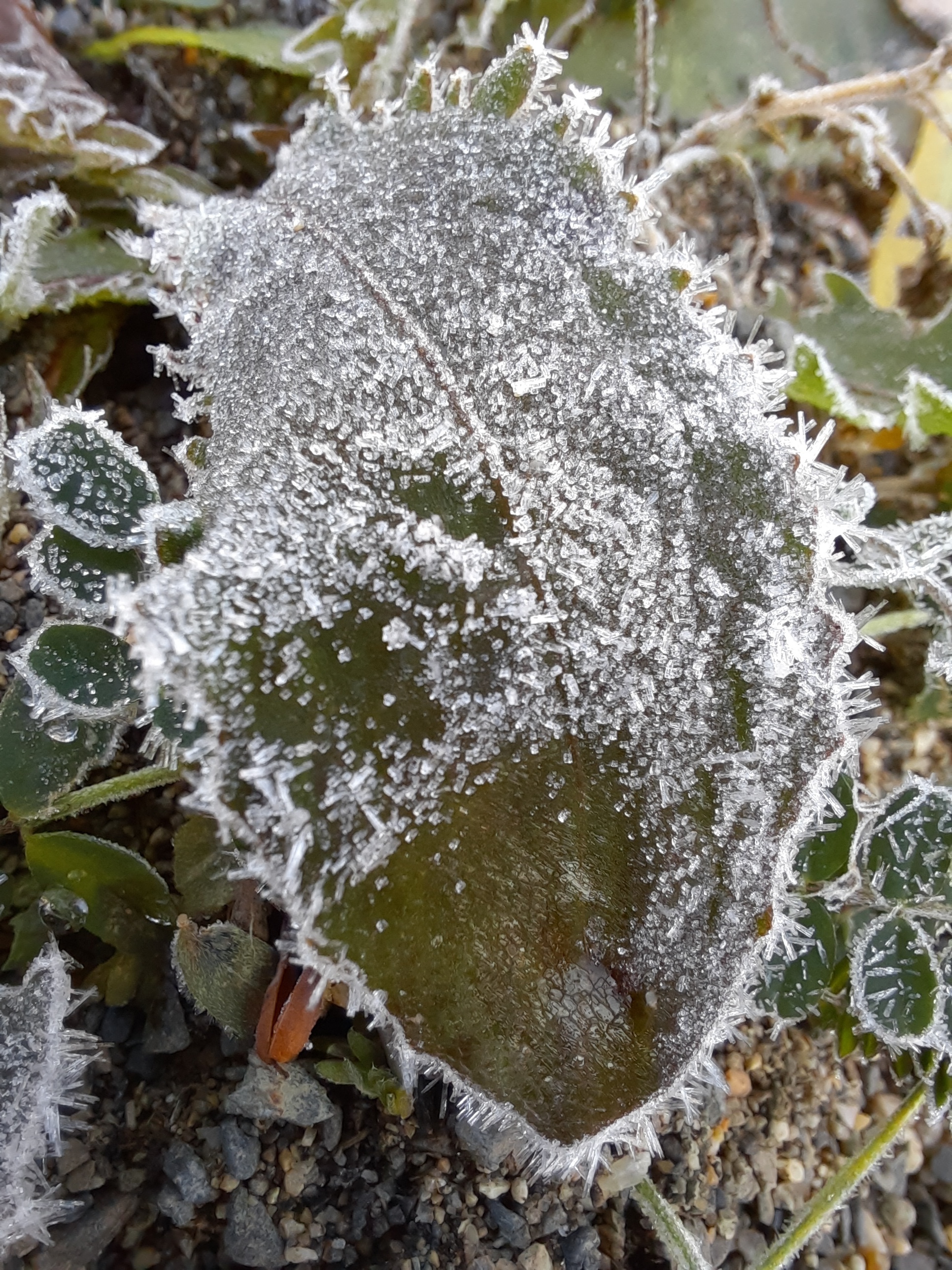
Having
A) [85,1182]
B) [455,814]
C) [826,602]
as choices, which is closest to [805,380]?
[826,602]

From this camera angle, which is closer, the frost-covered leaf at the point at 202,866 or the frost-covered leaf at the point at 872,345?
the frost-covered leaf at the point at 202,866

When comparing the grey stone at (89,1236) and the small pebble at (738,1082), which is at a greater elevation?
the small pebble at (738,1082)

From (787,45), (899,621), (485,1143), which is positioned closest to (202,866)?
(485,1143)

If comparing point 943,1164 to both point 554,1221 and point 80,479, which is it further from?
point 80,479

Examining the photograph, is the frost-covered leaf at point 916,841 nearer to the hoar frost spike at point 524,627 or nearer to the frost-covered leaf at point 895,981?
the frost-covered leaf at point 895,981

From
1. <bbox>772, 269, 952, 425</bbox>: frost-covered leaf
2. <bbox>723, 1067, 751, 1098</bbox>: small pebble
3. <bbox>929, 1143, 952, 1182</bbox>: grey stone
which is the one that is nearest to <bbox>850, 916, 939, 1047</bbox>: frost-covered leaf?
<bbox>723, 1067, 751, 1098</bbox>: small pebble

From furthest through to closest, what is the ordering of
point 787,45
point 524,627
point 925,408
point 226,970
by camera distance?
point 787,45, point 925,408, point 226,970, point 524,627

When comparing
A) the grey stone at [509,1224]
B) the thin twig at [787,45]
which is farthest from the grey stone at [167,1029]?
the thin twig at [787,45]

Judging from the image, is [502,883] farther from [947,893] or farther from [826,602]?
[947,893]
